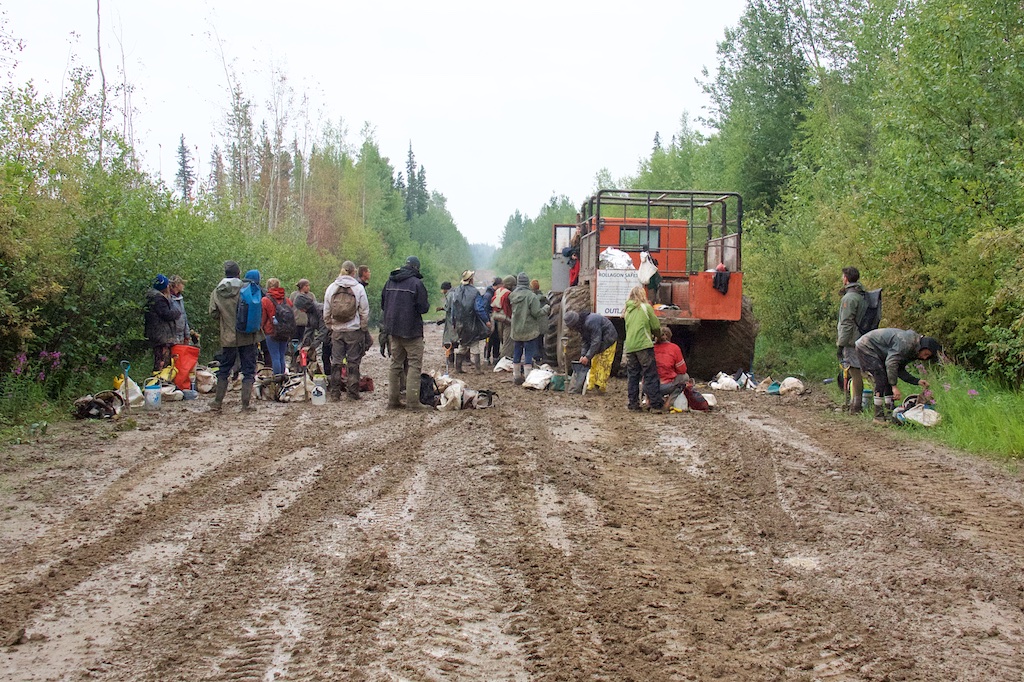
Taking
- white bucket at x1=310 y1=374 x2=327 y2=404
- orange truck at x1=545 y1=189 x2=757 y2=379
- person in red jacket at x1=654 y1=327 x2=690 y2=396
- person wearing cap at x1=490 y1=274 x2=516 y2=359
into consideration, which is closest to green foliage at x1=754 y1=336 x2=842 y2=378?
orange truck at x1=545 y1=189 x2=757 y2=379

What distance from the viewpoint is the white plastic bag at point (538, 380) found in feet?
46.5

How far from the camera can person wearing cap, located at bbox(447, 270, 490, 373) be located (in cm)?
1565

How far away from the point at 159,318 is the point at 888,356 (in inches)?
372

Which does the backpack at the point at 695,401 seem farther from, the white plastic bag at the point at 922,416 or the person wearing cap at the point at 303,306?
the person wearing cap at the point at 303,306

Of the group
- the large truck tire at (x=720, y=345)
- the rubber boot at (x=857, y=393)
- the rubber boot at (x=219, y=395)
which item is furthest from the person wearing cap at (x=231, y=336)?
the rubber boot at (x=857, y=393)

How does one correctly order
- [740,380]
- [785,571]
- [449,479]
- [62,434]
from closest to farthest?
[785,571]
[449,479]
[62,434]
[740,380]

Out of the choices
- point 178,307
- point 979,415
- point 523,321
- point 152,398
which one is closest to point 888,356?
point 979,415

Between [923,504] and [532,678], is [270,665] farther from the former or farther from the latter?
[923,504]

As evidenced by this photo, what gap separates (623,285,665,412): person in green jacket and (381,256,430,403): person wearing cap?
258cm

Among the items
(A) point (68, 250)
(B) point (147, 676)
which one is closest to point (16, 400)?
(A) point (68, 250)

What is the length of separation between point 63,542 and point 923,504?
18.4 ft

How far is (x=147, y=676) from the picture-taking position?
12.1ft

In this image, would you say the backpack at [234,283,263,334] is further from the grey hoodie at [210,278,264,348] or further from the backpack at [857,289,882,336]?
the backpack at [857,289,882,336]

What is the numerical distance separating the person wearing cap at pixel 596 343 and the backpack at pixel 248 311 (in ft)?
13.8
